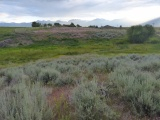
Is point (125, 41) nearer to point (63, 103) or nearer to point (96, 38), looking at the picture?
point (96, 38)

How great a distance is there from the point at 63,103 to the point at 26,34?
233 feet

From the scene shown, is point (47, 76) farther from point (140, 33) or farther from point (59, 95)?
point (140, 33)

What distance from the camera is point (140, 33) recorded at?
2628 inches

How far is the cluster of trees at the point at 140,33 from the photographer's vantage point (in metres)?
66.7

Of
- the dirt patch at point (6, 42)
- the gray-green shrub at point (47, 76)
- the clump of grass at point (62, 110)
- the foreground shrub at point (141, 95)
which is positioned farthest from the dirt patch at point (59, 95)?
the dirt patch at point (6, 42)

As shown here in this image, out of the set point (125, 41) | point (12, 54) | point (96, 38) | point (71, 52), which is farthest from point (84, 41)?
point (12, 54)

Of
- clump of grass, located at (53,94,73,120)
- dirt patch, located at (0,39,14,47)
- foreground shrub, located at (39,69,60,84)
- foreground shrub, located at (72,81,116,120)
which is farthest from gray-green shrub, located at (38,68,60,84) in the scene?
dirt patch, located at (0,39,14,47)

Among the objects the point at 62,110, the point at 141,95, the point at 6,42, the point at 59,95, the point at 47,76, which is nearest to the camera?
the point at 141,95

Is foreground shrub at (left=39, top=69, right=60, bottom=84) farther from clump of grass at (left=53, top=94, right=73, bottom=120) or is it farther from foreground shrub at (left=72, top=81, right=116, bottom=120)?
foreground shrub at (left=72, top=81, right=116, bottom=120)

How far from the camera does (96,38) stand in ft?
237

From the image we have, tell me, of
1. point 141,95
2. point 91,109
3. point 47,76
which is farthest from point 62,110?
point 47,76

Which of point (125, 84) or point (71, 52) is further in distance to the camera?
point (71, 52)

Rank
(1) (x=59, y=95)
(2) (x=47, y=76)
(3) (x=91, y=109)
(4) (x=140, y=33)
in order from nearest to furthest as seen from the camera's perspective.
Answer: (3) (x=91, y=109) → (1) (x=59, y=95) → (2) (x=47, y=76) → (4) (x=140, y=33)

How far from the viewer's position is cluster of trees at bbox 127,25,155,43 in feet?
219
